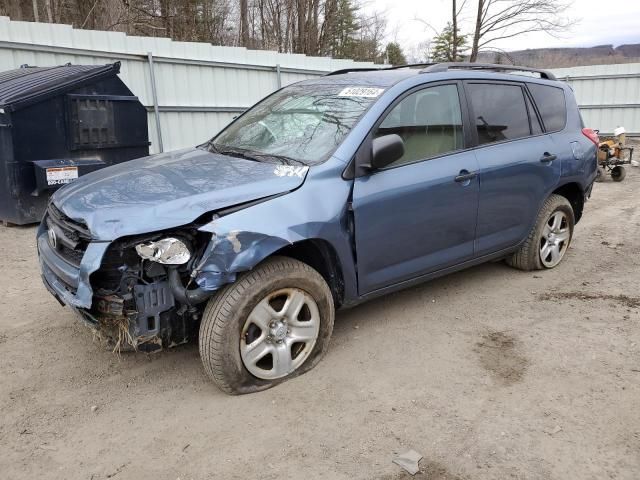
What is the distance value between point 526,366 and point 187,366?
217 cm

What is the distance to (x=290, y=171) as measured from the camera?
317 cm

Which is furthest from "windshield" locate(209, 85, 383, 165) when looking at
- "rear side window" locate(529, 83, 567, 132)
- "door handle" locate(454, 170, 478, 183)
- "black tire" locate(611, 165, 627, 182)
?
"black tire" locate(611, 165, 627, 182)

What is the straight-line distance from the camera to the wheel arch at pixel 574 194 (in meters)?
5.07

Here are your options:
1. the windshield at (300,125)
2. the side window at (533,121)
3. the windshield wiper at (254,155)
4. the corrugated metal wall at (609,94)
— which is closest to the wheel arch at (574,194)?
the side window at (533,121)

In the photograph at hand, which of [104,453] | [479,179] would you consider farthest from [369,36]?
[104,453]

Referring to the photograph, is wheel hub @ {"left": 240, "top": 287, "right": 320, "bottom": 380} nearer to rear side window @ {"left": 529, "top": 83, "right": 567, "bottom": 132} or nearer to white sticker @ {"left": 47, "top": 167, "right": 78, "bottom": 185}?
rear side window @ {"left": 529, "top": 83, "right": 567, "bottom": 132}

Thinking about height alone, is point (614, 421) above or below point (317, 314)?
below

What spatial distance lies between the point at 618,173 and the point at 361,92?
30.4 ft

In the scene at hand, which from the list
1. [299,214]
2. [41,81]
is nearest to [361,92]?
[299,214]

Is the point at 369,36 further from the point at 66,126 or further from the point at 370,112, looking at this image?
the point at 370,112

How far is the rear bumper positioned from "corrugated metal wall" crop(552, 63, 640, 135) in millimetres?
17710

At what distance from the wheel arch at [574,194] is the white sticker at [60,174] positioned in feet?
17.8

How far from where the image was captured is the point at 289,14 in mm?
23281

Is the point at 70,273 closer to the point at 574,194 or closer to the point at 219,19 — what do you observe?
the point at 574,194
